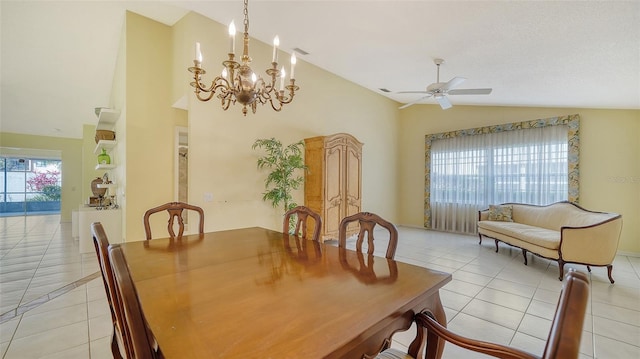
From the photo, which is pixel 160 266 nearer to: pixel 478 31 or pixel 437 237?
pixel 478 31

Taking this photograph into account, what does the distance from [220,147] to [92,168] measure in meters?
6.51

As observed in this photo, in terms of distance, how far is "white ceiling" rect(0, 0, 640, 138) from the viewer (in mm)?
2568

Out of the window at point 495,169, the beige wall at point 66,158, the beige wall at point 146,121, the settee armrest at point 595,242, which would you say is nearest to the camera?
the settee armrest at point 595,242

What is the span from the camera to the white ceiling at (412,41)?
2568 millimetres

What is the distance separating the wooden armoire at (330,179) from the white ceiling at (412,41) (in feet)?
3.71

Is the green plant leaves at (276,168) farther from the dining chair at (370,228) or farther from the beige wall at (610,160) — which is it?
the beige wall at (610,160)

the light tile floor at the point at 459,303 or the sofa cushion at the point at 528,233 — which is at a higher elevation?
the sofa cushion at the point at 528,233

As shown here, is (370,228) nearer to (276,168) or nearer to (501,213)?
(276,168)

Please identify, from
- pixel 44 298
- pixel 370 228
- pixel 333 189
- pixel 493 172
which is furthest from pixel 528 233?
pixel 44 298

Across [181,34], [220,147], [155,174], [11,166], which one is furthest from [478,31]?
[11,166]

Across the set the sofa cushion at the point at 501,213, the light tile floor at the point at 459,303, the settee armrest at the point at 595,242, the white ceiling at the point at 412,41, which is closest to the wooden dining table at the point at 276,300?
the light tile floor at the point at 459,303

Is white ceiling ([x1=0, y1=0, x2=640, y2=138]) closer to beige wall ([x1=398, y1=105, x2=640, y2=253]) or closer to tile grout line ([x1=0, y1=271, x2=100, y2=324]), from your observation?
beige wall ([x1=398, y1=105, x2=640, y2=253])

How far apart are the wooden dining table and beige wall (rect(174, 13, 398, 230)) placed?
2.08m

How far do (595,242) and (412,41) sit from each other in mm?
3391
